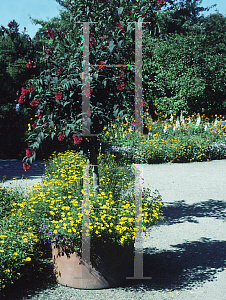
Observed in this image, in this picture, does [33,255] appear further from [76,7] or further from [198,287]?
[76,7]

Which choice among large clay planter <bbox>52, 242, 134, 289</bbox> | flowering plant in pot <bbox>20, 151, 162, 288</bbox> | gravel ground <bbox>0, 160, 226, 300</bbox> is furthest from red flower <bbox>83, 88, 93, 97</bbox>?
gravel ground <bbox>0, 160, 226, 300</bbox>

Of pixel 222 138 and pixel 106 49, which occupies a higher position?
pixel 106 49

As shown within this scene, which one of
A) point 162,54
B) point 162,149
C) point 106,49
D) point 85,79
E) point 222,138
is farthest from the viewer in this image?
point 162,54

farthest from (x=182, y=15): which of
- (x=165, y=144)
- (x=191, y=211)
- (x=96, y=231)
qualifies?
(x=96, y=231)

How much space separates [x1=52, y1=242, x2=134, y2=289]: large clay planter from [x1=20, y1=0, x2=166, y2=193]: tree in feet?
3.45

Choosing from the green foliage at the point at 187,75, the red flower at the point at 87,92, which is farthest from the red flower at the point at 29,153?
the green foliage at the point at 187,75

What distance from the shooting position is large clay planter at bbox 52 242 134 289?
315 centimetres

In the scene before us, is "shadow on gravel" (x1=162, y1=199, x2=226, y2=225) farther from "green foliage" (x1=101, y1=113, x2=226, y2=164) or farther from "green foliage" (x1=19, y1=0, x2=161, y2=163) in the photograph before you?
"green foliage" (x1=101, y1=113, x2=226, y2=164)

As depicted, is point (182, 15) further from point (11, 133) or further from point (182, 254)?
point (182, 254)

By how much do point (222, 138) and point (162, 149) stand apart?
8.52ft

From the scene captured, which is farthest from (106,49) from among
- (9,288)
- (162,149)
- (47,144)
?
(47,144)

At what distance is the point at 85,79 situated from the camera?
346 centimetres

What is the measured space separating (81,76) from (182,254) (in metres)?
2.40

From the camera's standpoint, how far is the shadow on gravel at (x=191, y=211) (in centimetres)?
539
